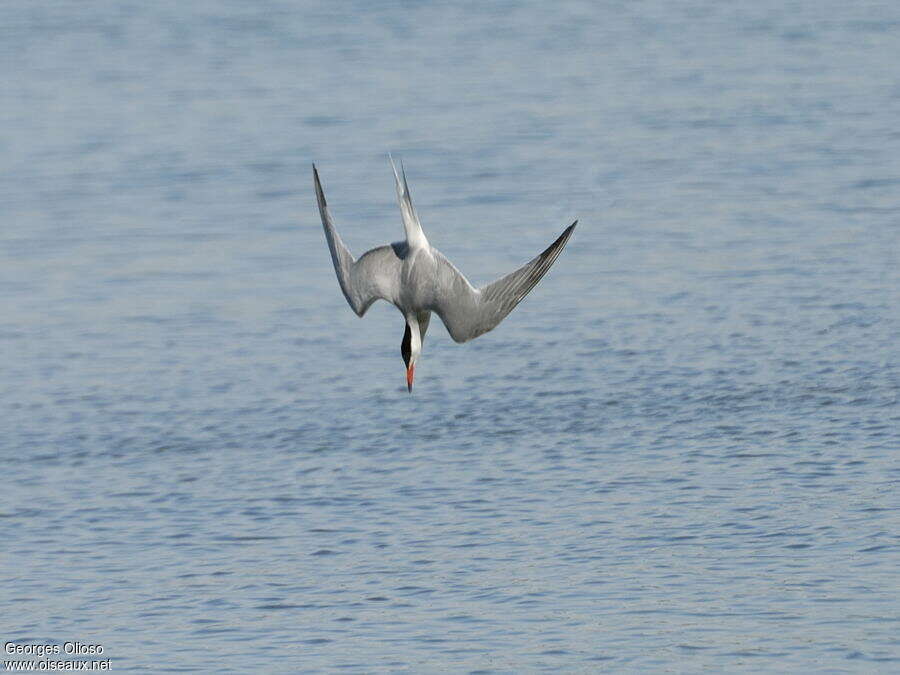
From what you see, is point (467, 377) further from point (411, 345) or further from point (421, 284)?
point (421, 284)

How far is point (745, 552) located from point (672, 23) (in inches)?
824

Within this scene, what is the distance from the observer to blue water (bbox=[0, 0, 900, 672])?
30.9 ft

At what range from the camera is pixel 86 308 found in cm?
1572

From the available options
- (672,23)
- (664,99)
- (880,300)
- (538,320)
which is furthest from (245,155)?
(672,23)

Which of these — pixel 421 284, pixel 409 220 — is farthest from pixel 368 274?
pixel 409 220

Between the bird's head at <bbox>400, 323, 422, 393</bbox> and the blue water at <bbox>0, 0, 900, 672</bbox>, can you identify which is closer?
the bird's head at <bbox>400, 323, 422, 393</bbox>

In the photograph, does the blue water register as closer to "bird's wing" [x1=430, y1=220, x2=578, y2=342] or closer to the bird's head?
the bird's head

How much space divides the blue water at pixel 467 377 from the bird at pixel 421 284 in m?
1.45

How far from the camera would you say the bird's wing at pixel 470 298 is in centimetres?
852

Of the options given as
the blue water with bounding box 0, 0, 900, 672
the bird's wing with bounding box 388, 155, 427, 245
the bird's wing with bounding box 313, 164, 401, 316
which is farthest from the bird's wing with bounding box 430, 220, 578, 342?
the blue water with bounding box 0, 0, 900, 672

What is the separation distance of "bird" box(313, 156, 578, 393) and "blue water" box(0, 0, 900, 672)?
4.76ft

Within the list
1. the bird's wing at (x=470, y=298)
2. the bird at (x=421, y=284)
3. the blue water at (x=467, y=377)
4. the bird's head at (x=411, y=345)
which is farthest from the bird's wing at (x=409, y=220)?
the blue water at (x=467, y=377)

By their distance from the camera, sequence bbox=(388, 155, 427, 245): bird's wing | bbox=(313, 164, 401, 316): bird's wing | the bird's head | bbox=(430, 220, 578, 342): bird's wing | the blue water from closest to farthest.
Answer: bbox=(388, 155, 427, 245): bird's wing
bbox=(430, 220, 578, 342): bird's wing
bbox=(313, 164, 401, 316): bird's wing
the bird's head
the blue water

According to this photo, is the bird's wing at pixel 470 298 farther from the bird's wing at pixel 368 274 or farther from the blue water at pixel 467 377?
the blue water at pixel 467 377
